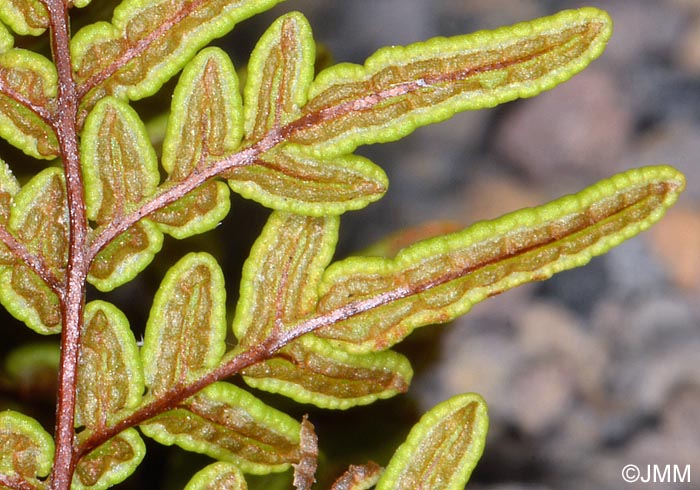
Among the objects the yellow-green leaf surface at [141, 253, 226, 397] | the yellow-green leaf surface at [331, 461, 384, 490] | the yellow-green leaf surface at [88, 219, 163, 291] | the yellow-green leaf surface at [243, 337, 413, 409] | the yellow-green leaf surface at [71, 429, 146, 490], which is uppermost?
the yellow-green leaf surface at [88, 219, 163, 291]

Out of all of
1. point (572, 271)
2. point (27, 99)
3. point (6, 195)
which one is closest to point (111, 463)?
point (6, 195)

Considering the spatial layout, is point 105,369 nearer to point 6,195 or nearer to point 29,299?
point 29,299

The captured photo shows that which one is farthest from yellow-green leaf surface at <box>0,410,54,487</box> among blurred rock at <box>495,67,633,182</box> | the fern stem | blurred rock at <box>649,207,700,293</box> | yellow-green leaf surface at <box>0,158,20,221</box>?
blurred rock at <box>649,207,700,293</box>

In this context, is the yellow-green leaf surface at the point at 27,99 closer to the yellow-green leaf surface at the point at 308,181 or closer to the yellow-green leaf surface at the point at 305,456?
the yellow-green leaf surface at the point at 308,181

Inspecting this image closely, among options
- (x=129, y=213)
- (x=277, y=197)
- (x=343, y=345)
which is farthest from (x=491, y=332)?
(x=129, y=213)

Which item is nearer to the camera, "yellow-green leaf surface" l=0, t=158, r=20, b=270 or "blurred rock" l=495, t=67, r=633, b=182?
"yellow-green leaf surface" l=0, t=158, r=20, b=270

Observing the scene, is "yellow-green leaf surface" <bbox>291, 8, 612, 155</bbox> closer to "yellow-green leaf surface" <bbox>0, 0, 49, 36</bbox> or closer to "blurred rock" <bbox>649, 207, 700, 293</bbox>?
"yellow-green leaf surface" <bbox>0, 0, 49, 36</bbox>

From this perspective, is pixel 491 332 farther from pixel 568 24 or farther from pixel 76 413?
pixel 76 413
